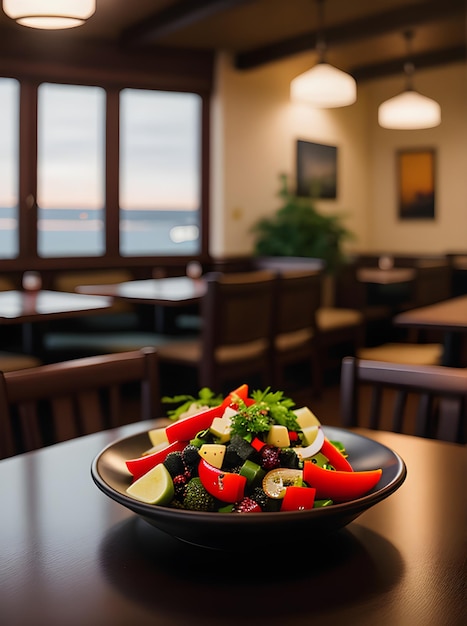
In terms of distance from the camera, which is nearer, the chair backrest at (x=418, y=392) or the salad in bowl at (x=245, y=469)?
the salad in bowl at (x=245, y=469)

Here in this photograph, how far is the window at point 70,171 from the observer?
5871 millimetres

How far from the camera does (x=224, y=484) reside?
93 centimetres

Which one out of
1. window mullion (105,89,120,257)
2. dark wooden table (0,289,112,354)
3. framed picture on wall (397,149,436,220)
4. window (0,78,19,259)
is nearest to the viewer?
dark wooden table (0,289,112,354)

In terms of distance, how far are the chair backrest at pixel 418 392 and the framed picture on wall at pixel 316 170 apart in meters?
5.70

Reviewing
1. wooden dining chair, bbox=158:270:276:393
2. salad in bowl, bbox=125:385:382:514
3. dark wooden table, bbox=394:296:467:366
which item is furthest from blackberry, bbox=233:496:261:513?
wooden dining chair, bbox=158:270:276:393

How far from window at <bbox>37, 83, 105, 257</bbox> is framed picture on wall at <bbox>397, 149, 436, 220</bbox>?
361cm

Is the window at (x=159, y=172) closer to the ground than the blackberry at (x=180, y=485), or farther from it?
farther from it

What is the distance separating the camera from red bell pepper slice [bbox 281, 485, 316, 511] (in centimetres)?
93

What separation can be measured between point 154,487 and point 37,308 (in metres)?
2.73

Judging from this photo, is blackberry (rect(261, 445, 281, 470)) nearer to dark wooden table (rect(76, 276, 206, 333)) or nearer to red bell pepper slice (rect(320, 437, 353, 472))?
red bell pepper slice (rect(320, 437, 353, 472))

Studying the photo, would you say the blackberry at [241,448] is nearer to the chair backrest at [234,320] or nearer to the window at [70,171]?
the chair backrest at [234,320]

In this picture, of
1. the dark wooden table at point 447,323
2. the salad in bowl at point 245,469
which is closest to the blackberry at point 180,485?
the salad in bowl at point 245,469

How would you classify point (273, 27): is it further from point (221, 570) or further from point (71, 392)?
point (221, 570)

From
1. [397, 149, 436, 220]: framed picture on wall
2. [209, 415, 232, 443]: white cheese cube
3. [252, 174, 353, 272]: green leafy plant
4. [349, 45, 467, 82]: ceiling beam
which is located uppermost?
[349, 45, 467, 82]: ceiling beam
